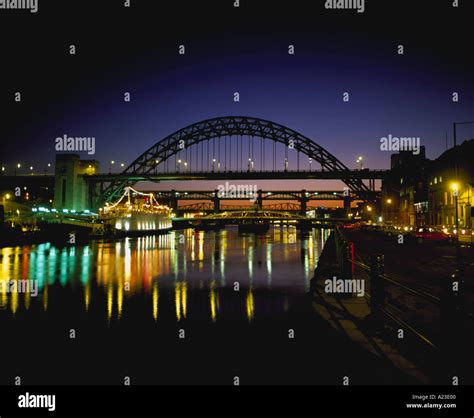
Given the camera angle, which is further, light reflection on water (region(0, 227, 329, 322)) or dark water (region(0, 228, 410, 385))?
light reflection on water (region(0, 227, 329, 322))

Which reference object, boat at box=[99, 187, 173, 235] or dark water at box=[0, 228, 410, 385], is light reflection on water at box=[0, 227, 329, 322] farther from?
boat at box=[99, 187, 173, 235]

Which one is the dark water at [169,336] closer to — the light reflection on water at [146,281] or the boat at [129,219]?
the light reflection on water at [146,281]

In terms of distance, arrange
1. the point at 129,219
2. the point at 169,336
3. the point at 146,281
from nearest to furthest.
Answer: the point at 169,336
the point at 146,281
the point at 129,219

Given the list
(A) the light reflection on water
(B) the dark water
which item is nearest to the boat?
(A) the light reflection on water

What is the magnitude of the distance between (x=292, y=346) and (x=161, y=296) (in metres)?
6.22

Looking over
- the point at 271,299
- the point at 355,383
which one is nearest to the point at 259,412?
the point at 355,383

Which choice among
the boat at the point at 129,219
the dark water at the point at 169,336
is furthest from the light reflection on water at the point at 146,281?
the boat at the point at 129,219

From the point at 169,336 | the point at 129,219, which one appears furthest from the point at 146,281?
the point at 129,219

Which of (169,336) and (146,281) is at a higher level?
(169,336)

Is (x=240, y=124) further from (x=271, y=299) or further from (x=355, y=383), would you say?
(x=355, y=383)

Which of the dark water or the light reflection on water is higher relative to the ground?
the dark water

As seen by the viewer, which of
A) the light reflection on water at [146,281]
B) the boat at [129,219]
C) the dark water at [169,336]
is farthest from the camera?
the boat at [129,219]

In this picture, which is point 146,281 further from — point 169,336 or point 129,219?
point 129,219

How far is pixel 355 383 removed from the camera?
201 inches
